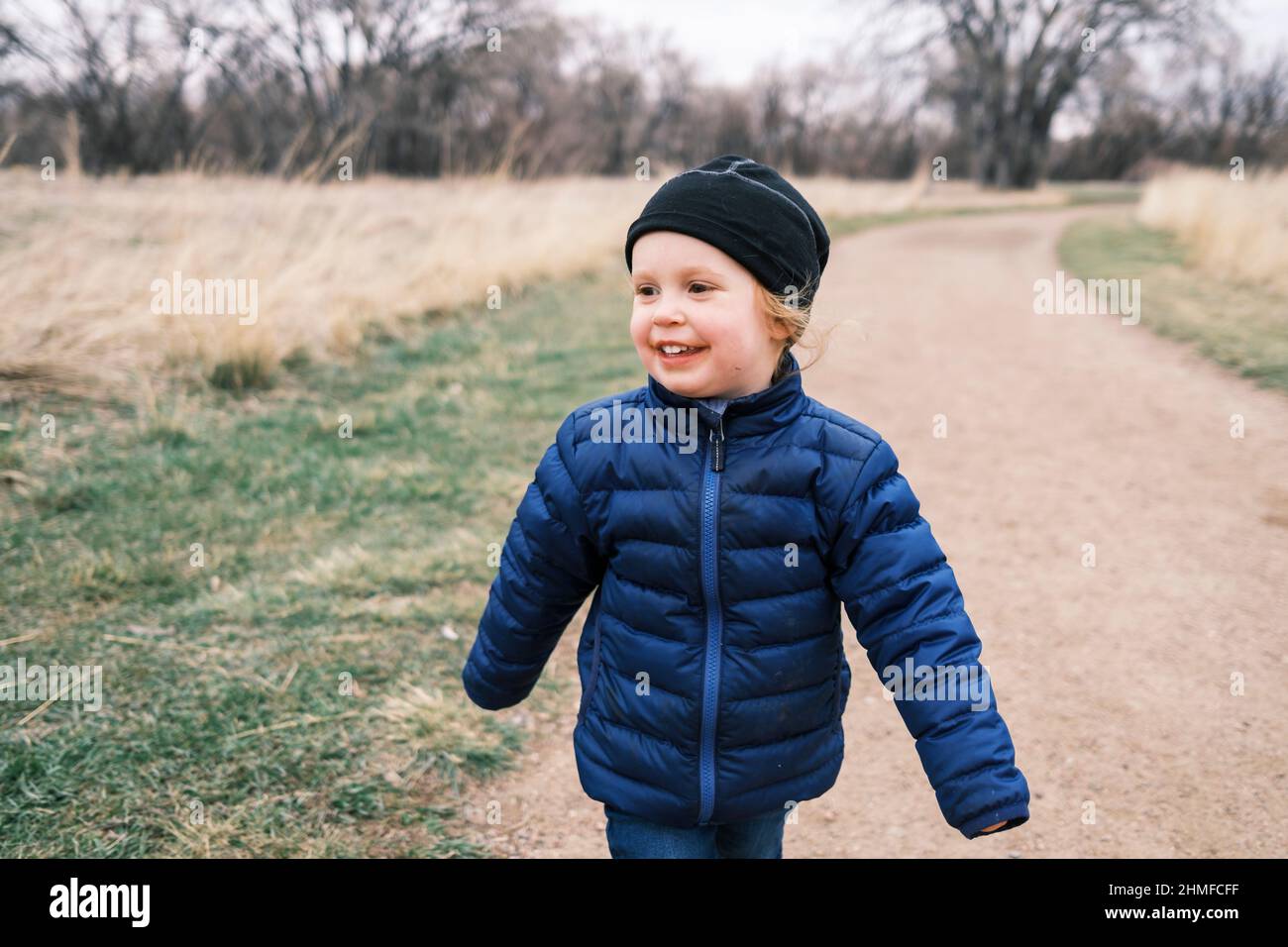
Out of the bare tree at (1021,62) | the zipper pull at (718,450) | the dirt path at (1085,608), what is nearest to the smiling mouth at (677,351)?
the zipper pull at (718,450)

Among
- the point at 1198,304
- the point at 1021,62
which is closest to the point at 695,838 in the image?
the point at 1198,304

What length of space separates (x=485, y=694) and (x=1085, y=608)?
8.90 ft

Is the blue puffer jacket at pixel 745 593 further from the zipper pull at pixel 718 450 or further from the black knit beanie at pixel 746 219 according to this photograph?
the black knit beanie at pixel 746 219

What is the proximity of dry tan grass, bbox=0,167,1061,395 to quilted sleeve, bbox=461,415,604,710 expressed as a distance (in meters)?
4.31

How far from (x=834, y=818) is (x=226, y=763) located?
172 cm

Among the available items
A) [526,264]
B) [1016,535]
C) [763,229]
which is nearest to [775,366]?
[763,229]

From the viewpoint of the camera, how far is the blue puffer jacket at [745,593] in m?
1.65

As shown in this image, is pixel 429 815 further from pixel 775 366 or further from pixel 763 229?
pixel 763 229

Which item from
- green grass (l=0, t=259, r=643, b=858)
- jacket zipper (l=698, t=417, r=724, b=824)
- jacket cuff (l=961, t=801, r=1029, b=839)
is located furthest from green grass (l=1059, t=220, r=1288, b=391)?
jacket zipper (l=698, t=417, r=724, b=824)

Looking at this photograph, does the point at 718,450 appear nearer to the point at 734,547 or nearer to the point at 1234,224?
the point at 734,547

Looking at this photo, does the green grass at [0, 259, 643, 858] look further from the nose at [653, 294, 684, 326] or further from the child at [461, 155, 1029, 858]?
the nose at [653, 294, 684, 326]

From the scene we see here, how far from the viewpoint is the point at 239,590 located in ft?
11.3

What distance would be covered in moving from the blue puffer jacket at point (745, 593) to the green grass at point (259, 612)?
0.94 meters

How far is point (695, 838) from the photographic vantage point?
177 centimetres
